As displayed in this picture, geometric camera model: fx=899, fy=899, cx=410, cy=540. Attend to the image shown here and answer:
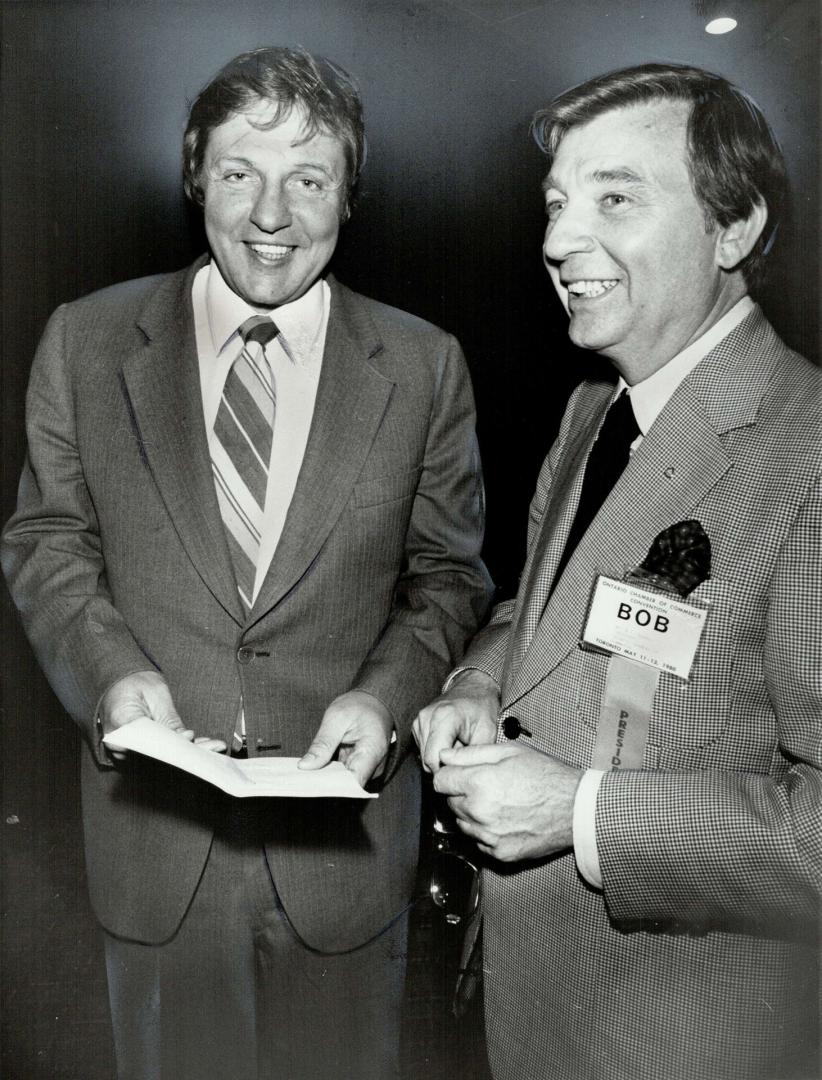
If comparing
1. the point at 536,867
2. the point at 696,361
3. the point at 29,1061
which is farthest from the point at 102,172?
the point at 29,1061

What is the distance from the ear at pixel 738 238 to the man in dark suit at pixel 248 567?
717mm

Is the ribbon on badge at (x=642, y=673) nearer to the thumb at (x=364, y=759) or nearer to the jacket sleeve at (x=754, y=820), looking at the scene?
the jacket sleeve at (x=754, y=820)

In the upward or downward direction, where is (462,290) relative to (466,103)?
downward

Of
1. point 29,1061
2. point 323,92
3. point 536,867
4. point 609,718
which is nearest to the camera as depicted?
point 609,718

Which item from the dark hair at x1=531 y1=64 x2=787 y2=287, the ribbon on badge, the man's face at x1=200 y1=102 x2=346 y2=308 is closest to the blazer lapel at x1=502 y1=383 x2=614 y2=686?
the ribbon on badge

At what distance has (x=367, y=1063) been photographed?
2277mm

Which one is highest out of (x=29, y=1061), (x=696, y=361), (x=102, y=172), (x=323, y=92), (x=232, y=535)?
(x=323, y=92)

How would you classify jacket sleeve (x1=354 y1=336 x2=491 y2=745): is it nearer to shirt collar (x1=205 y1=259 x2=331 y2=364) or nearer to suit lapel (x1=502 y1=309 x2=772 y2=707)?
shirt collar (x1=205 y1=259 x2=331 y2=364)

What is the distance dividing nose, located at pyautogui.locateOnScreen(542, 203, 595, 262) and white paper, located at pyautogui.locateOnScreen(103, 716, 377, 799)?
1115mm

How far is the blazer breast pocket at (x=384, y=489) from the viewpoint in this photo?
2119 mm

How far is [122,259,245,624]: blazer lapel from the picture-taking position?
206 cm

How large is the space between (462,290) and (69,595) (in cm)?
121

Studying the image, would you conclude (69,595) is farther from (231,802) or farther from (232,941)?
(232,941)

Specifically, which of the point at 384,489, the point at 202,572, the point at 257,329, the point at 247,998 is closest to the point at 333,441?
the point at 384,489
